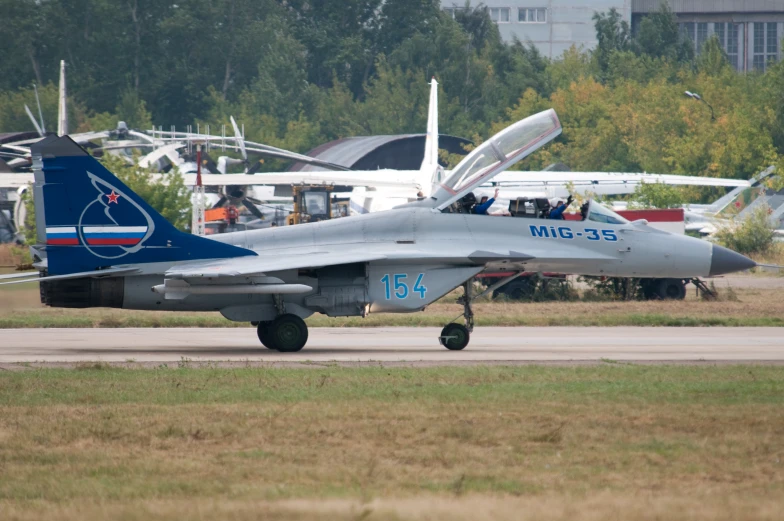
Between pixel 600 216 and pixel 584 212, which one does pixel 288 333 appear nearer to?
pixel 584 212

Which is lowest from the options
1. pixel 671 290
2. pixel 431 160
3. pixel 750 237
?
pixel 671 290

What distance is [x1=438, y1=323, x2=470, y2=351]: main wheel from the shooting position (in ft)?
59.8

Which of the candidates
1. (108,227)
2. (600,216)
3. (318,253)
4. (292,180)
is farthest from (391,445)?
(292,180)

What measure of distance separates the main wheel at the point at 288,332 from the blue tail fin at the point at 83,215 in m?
2.12

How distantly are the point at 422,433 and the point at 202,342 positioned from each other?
10.4 metres

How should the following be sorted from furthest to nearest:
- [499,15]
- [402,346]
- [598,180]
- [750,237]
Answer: [499,15], [598,180], [750,237], [402,346]

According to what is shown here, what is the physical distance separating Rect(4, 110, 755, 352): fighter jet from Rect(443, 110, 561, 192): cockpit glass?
0.02 m

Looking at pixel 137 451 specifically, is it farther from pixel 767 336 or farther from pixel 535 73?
pixel 535 73

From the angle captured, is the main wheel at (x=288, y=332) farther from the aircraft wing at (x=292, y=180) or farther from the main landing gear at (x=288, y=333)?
the aircraft wing at (x=292, y=180)

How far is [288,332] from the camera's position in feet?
57.9

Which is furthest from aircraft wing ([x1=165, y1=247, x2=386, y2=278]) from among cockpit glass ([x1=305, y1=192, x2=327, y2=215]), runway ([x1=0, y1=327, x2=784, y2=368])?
cockpit glass ([x1=305, y1=192, x2=327, y2=215])

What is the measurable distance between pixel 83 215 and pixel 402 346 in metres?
5.81

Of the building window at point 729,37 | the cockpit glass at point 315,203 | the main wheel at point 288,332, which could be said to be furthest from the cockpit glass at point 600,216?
the building window at point 729,37

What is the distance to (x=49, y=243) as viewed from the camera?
55.6 ft
